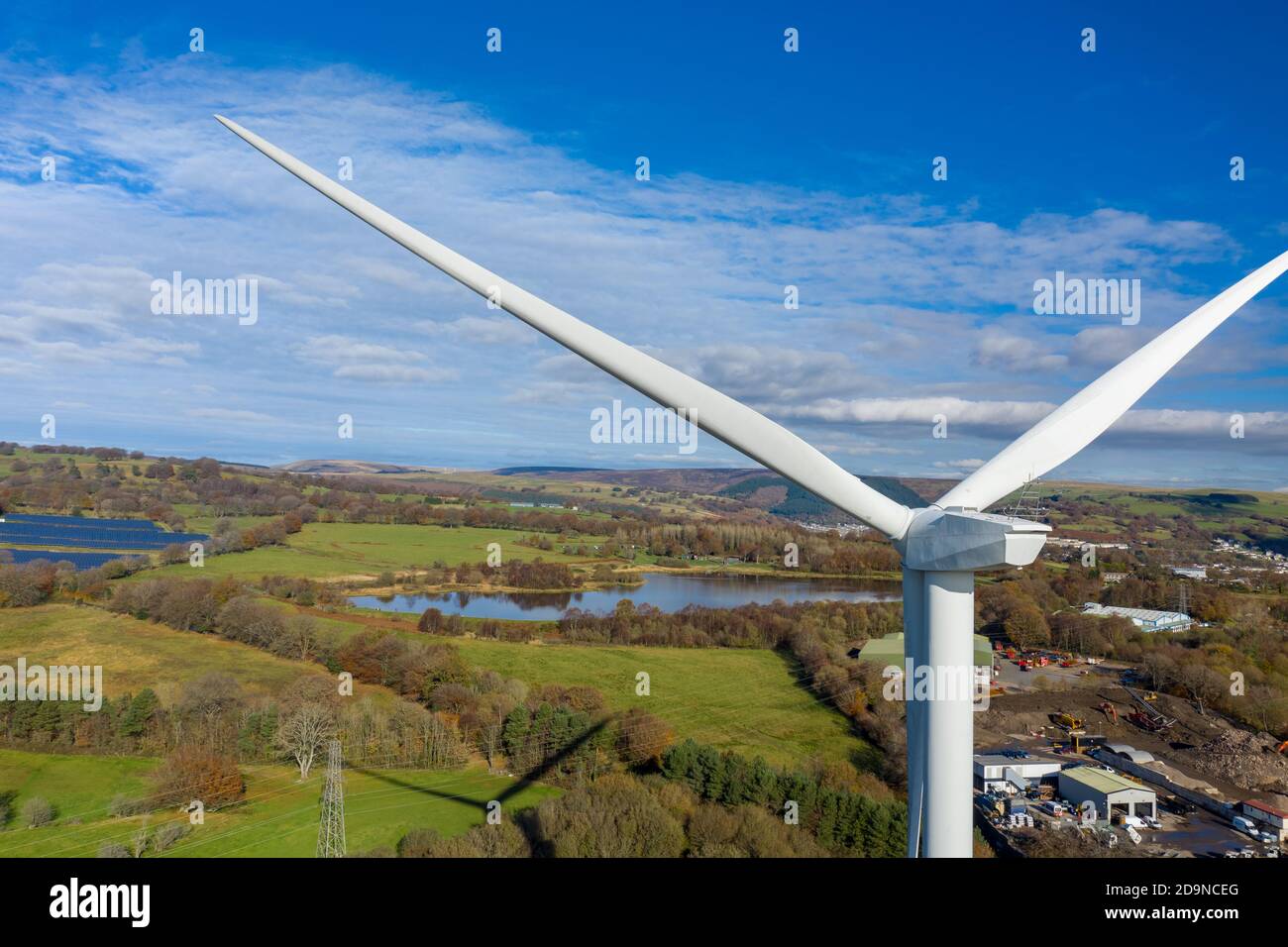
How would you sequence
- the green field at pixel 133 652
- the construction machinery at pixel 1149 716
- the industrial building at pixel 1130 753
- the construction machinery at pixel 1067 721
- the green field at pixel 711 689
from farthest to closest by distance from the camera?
the green field at pixel 133 652 → the construction machinery at pixel 1149 716 → the construction machinery at pixel 1067 721 → the green field at pixel 711 689 → the industrial building at pixel 1130 753

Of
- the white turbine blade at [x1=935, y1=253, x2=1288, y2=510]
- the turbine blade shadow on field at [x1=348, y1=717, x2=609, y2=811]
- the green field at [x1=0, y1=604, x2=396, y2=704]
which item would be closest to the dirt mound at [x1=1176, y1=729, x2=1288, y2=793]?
the turbine blade shadow on field at [x1=348, y1=717, x2=609, y2=811]

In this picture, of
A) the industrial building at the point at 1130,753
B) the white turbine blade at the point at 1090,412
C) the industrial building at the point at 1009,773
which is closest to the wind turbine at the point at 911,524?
the white turbine blade at the point at 1090,412

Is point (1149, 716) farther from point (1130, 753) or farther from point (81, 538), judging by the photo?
point (81, 538)

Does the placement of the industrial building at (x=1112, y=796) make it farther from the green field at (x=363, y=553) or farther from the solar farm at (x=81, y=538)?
the solar farm at (x=81, y=538)

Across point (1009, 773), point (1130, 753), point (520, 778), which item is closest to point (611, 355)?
point (520, 778)

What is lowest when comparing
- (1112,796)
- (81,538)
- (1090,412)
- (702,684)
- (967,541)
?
(702,684)
